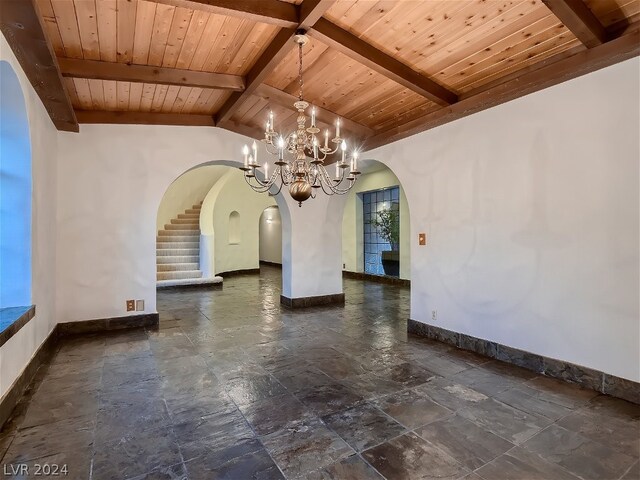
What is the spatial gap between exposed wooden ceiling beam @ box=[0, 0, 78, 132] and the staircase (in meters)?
5.03

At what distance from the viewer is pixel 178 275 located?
27.3 ft

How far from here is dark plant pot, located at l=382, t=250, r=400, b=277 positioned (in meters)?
8.61

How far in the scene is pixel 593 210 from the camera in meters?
2.67

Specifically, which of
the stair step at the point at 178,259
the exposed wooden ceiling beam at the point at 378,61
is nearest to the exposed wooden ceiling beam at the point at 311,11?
the exposed wooden ceiling beam at the point at 378,61

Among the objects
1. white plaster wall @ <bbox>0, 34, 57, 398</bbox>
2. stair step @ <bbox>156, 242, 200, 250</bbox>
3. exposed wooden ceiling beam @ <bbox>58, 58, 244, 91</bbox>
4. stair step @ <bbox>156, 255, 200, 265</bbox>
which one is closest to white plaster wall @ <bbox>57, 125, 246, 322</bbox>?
white plaster wall @ <bbox>0, 34, 57, 398</bbox>

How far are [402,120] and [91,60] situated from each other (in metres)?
3.46

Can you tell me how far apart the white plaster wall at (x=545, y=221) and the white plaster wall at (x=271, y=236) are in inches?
410

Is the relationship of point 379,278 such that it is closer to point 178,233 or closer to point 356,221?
point 356,221

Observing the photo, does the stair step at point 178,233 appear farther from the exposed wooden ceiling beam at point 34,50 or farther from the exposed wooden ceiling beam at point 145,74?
the exposed wooden ceiling beam at point 145,74

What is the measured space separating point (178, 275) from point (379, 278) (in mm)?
5170

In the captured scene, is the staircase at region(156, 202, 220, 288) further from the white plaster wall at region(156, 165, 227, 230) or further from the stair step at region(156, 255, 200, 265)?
the white plaster wall at region(156, 165, 227, 230)

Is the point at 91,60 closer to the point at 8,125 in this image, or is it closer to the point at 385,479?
the point at 8,125

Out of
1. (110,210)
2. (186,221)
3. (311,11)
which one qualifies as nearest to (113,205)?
(110,210)

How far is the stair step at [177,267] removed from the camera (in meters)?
8.36
